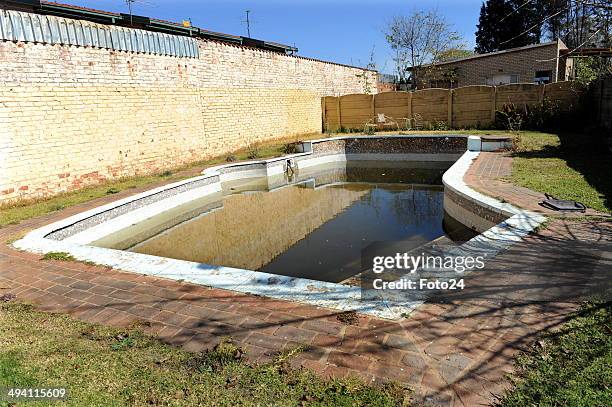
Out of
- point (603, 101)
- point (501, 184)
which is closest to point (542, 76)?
point (603, 101)

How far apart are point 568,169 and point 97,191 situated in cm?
994

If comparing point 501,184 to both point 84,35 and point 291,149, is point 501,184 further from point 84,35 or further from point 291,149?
point 84,35

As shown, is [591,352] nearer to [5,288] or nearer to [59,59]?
[5,288]

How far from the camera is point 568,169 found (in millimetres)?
7906

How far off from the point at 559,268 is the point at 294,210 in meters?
5.74

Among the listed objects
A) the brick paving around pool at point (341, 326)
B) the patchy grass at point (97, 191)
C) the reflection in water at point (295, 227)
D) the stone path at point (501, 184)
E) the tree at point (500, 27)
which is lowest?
the reflection in water at point (295, 227)

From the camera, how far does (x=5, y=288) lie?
164 inches

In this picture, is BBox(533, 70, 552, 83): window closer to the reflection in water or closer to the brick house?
the brick house

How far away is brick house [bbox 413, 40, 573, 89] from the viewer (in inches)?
758

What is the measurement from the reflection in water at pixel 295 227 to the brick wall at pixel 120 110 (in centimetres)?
240

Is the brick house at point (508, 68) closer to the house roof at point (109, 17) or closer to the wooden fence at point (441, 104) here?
the wooden fence at point (441, 104)

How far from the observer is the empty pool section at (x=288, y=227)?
415 centimetres

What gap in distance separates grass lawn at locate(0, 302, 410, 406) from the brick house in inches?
795

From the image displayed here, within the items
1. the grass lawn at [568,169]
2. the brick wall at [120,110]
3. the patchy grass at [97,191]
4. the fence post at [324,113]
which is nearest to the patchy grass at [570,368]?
the grass lawn at [568,169]
